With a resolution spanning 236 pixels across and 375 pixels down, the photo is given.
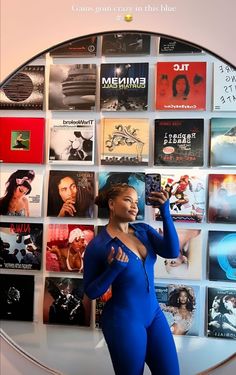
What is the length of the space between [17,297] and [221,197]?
0.43 meters

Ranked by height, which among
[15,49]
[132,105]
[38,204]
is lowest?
[38,204]

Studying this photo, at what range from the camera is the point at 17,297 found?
0.80m

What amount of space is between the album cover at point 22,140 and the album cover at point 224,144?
33 cm

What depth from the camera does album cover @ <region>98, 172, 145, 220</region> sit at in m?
0.76

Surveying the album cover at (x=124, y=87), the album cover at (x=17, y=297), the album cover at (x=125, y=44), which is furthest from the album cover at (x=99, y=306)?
the album cover at (x=125, y=44)

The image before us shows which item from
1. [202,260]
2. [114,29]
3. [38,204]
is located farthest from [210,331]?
[114,29]

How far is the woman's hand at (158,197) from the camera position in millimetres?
760

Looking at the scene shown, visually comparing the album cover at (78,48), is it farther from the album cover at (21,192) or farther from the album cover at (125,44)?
the album cover at (21,192)

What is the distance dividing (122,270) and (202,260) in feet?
0.49

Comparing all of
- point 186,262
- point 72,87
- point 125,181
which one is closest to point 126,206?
point 125,181

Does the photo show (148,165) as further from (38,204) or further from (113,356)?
(113,356)

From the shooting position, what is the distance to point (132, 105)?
0.78 meters

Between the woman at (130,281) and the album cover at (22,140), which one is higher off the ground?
the album cover at (22,140)

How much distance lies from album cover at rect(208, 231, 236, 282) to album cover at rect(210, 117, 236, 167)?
0.13m
